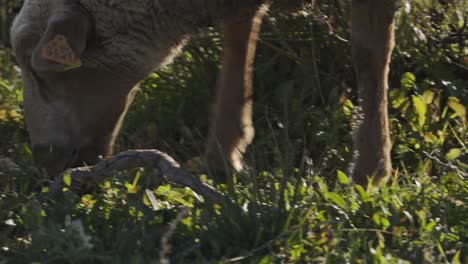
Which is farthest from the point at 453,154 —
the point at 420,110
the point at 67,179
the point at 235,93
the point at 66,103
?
the point at 66,103

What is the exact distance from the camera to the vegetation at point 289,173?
306cm

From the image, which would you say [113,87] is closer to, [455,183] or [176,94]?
[176,94]

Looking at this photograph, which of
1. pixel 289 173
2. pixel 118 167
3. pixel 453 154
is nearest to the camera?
pixel 289 173

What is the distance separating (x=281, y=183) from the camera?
322 cm

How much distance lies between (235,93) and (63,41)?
101cm

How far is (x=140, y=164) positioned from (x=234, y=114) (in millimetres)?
900

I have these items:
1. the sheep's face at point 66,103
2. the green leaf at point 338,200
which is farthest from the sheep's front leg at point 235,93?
the green leaf at point 338,200

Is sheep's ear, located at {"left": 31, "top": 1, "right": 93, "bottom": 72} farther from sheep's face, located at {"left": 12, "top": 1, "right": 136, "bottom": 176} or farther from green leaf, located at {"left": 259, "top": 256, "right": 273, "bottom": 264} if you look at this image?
green leaf, located at {"left": 259, "top": 256, "right": 273, "bottom": 264}

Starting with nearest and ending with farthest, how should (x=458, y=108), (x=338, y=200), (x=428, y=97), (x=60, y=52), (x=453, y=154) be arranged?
1. (x=338, y=200)
2. (x=60, y=52)
3. (x=453, y=154)
4. (x=458, y=108)
5. (x=428, y=97)

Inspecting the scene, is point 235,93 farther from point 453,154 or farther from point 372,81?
point 453,154

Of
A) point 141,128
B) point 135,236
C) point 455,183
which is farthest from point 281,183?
point 141,128

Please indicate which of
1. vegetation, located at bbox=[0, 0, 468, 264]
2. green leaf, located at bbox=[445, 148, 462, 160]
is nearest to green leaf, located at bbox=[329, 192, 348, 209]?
vegetation, located at bbox=[0, 0, 468, 264]

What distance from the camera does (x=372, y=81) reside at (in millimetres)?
4262

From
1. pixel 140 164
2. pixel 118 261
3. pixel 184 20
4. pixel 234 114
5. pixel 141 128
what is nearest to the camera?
pixel 118 261
